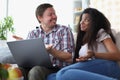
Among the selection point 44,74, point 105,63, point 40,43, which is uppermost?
point 40,43

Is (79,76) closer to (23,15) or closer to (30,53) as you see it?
(30,53)

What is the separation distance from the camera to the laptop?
5.34 feet

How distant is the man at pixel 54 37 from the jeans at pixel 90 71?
0.39m

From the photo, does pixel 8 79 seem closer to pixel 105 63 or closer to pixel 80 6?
pixel 105 63

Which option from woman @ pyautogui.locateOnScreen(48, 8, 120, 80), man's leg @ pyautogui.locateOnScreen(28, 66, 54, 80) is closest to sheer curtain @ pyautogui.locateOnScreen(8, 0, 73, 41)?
woman @ pyautogui.locateOnScreen(48, 8, 120, 80)

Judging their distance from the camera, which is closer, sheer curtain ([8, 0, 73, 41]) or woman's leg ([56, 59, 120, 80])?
woman's leg ([56, 59, 120, 80])

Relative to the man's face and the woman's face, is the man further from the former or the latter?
the woman's face

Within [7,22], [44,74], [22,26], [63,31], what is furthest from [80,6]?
[44,74]

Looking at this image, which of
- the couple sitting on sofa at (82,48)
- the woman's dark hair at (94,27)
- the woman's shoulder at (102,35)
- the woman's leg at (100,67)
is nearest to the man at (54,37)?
the couple sitting on sofa at (82,48)

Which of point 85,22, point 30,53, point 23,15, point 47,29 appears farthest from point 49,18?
point 23,15

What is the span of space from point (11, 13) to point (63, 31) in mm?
2369

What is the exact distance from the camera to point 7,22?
3318 mm

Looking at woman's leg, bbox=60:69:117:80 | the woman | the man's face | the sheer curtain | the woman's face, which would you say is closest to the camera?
woman's leg, bbox=60:69:117:80

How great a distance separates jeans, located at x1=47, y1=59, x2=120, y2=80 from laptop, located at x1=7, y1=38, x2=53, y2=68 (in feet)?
0.85
